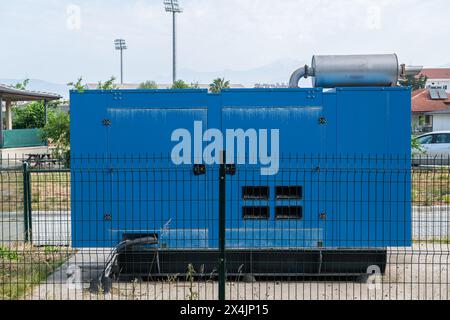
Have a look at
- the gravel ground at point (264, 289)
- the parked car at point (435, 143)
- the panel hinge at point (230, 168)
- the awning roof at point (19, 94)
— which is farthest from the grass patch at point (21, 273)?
the awning roof at point (19, 94)

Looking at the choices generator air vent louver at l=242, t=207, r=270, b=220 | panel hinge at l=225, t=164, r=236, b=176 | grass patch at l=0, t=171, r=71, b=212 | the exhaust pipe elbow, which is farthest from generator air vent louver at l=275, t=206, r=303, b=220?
grass patch at l=0, t=171, r=71, b=212

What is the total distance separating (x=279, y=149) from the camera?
7.76 m

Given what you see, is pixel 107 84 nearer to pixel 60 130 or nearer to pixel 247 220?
pixel 60 130

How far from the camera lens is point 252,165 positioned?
766cm

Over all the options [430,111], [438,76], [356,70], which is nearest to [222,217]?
[356,70]

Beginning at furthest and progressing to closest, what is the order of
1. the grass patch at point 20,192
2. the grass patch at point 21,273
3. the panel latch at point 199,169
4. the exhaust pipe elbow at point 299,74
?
the grass patch at point 20,192 < the exhaust pipe elbow at point 299,74 < the panel latch at point 199,169 < the grass patch at point 21,273

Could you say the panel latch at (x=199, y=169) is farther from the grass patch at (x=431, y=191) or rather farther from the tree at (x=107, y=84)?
the tree at (x=107, y=84)

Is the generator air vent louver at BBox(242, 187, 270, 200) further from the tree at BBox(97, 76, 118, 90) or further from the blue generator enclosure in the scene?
the tree at BBox(97, 76, 118, 90)

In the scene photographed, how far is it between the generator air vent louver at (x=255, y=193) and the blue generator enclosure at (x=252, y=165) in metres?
0.01

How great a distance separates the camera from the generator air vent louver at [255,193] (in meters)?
7.80

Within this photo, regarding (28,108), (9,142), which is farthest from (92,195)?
(28,108)

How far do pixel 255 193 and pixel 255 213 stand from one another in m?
0.26

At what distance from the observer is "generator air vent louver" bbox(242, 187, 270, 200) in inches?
307

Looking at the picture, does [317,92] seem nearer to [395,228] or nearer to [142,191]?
[395,228]
